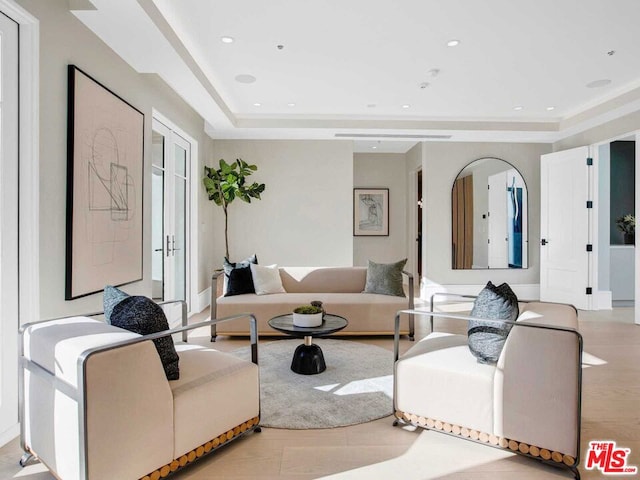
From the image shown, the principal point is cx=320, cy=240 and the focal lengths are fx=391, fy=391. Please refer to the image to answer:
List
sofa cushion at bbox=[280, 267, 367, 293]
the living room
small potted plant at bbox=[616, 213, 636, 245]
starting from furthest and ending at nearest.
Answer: small potted plant at bbox=[616, 213, 636, 245]
sofa cushion at bbox=[280, 267, 367, 293]
the living room

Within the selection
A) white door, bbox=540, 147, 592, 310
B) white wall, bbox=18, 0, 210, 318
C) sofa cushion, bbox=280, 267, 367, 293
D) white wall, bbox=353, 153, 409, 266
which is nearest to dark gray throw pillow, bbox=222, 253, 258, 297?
sofa cushion, bbox=280, 267, 367, 293

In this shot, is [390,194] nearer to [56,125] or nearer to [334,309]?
[334,309]

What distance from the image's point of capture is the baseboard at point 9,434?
7.10 ft

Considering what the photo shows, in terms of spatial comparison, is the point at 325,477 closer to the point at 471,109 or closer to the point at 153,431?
the point at 153,431

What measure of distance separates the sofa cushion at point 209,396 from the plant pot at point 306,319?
0.95 metres

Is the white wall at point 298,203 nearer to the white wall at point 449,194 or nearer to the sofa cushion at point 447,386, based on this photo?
the white wall at point 449,194

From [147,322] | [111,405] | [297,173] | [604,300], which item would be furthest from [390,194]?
[111,405]

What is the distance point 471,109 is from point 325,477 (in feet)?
17.1

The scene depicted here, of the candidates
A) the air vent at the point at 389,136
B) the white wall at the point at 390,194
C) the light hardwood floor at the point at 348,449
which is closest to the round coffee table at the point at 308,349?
the light hardwood floor at the point at 348,449

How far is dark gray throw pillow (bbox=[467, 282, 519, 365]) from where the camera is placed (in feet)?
6.88

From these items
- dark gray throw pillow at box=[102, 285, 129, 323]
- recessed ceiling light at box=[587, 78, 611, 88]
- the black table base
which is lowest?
the black table base

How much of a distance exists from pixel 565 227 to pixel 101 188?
6.24m

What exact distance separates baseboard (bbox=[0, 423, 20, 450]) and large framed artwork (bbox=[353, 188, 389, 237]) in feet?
22.4

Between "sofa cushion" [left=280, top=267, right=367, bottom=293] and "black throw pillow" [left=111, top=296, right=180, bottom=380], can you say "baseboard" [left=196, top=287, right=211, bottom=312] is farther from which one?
"black throw pillow" [left=111, top=296, right=180, bottom=380]
